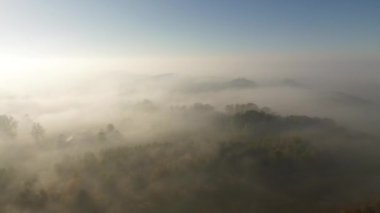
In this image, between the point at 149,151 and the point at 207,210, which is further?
the point at 149,151

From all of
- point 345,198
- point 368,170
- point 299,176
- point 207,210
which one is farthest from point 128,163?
point 368,170

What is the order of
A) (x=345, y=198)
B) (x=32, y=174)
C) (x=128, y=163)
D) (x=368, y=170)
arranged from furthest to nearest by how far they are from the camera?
(x=368, y=170) → (x=128, y=163) → (x=32, y=174) → (x=345, y=198)

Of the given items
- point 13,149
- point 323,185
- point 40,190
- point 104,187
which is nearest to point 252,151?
point 323,185

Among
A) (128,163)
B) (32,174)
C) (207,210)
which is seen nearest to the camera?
(207,210)

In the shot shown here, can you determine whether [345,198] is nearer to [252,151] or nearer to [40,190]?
[252,151]

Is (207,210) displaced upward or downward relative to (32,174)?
downward

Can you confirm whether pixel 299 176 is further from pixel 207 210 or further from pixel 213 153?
pixel 207 210

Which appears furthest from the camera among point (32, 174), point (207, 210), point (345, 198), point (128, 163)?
point (128, 163)

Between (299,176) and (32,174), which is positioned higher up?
(32,174)

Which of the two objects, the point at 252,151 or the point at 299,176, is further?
the point at 252,151
